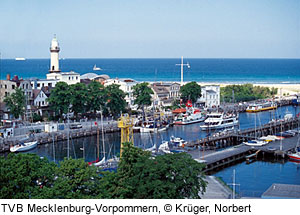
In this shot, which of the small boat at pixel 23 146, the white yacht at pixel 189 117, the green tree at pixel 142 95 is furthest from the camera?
the green tree at pixel 142 95

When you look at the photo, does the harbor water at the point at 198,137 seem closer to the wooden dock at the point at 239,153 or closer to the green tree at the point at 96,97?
the wooden dock at the point at 239,153

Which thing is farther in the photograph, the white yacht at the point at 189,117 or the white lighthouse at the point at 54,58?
the white lighthouse at the point at 54,58

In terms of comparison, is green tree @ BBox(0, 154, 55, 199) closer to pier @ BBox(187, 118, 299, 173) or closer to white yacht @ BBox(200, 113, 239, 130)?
pier @ BBox(187, 118, 299, 173)

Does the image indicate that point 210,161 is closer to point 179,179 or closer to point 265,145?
point 265,145

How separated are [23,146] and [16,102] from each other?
17.5ft

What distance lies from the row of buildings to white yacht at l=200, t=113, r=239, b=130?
610 centimetres

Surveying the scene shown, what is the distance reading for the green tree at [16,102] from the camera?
26828 millimetres

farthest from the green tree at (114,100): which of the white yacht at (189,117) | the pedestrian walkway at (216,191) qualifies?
the pedestrian walkway at (216,191)

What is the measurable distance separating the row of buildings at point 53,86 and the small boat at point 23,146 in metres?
5.44

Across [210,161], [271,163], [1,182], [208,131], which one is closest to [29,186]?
[1,182]

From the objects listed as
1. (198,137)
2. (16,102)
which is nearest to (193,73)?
(198,137)

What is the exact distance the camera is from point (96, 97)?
98.3ft

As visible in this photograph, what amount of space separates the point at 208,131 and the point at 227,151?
6.84 meters

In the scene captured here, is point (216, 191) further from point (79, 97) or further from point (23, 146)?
point (79, 97)
